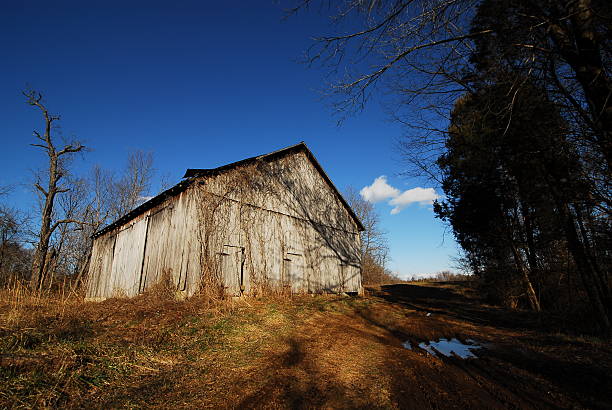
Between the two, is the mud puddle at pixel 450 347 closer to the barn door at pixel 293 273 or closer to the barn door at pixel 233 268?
the barn door at pixel 233 268

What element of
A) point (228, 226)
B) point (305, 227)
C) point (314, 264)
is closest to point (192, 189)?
point (228, 226)

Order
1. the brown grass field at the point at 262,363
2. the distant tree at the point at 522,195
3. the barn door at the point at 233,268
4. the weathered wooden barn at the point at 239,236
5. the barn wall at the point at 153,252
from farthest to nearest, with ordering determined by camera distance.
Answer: the barn door at the point at 233,268
the weathered wooden barn at the point at 239,236
the barn wall at the point at 153,252
the distant tree at the point at 522,195
the brown grass field at the point at 262,363

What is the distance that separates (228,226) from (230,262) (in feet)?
4.64

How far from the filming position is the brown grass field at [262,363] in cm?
325

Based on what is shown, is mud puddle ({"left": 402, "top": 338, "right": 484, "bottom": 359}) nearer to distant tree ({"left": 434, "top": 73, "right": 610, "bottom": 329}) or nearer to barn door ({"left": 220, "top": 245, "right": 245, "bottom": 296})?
distant tree ({"left": 434, "top": 73, "right": 610, "bottom": 329})

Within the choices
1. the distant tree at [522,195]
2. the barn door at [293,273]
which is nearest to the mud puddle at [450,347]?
the distant tree at [522,195]

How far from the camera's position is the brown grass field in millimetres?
3254

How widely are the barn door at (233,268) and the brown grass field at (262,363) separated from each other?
2.18m

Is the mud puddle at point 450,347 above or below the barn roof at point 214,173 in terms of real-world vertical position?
below

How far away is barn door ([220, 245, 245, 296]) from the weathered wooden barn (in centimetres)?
4

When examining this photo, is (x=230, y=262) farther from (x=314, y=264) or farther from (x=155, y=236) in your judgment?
(x=314, y=264)

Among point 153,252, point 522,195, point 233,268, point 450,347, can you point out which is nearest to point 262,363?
point 450,347

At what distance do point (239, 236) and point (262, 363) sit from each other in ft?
22.3

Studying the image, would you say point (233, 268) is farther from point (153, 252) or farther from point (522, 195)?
point (522, 195)
